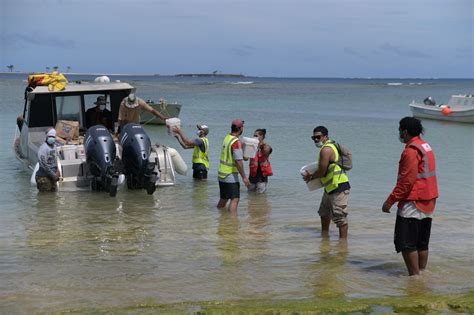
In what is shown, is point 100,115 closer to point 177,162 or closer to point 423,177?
point 177,162

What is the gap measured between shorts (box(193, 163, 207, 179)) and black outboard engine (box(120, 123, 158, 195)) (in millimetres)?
2296

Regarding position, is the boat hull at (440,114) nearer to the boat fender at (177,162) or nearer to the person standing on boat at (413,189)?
the boat fender at (177,162)

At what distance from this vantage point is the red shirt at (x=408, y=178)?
25.0ft

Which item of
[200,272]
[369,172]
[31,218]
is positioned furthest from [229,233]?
[369,172]

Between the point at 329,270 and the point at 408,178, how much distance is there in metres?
1.66

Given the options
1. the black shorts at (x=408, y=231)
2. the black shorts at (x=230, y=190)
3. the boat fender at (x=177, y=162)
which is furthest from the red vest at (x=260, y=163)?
the black shorts at (x=408, y=231)

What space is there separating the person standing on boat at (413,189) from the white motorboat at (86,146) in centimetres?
691

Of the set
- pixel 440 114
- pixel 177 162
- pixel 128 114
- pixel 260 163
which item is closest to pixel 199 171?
pixel 177 162

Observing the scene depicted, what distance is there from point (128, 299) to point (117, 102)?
10.2 metres

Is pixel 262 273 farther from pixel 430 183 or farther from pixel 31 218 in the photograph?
pixel 31 218

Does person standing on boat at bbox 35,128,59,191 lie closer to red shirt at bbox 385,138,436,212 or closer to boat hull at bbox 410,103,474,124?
red shirt at bbox 385,138,436,212

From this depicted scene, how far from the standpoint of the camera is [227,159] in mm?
11500

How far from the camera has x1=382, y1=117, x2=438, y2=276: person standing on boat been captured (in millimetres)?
7652

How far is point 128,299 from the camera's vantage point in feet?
23.9
